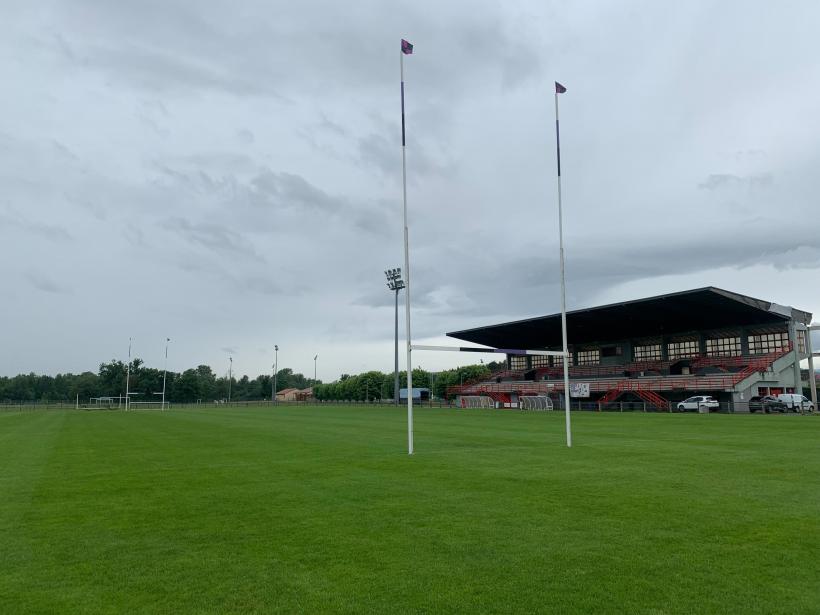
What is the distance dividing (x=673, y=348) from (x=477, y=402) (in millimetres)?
22481

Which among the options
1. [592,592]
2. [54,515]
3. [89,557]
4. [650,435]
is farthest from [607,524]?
[650,435]

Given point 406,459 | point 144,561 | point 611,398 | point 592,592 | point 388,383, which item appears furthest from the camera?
point 388,383

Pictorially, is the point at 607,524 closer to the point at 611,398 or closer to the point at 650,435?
the point at 650,435

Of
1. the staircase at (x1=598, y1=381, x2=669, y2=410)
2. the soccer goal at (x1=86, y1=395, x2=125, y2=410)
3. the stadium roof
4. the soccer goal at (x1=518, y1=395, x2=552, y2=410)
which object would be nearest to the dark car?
the staircase at (x1=598, y1=381, x2=669, y2=410)

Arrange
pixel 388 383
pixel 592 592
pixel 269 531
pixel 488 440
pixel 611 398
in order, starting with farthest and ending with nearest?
pixel 388 383, pixel 611 398, pixel 488 440, pixel 269 531, pixel 592 592

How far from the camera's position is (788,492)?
32.7 feet

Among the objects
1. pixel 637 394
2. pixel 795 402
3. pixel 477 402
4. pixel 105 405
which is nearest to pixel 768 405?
pixel 795 402

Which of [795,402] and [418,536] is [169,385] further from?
[418,536]

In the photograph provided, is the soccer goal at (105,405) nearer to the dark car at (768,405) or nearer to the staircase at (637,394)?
Result: the staircase at (637,394)

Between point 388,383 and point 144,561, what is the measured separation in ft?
452

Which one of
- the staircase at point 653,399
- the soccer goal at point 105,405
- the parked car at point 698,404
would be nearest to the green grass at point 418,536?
the parked car at point 698,404

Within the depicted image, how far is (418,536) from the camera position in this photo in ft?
24.3

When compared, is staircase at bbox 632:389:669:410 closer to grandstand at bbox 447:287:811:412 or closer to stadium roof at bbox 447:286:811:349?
grandstand at bbox 447:287:811:412

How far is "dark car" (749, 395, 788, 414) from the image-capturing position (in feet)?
158
